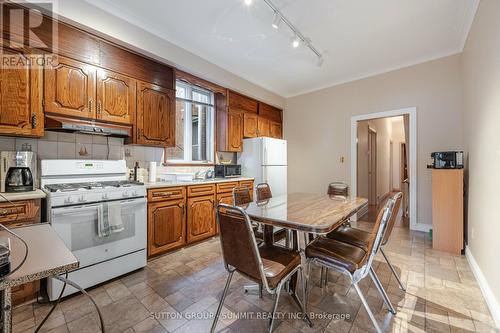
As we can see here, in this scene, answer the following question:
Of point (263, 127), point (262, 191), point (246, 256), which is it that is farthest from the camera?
point (263, 127)

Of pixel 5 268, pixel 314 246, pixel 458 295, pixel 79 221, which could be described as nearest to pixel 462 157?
pixel 458 295

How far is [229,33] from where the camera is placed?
9.30ft

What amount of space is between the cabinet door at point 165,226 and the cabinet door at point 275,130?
2.86m

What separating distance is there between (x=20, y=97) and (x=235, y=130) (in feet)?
9.19

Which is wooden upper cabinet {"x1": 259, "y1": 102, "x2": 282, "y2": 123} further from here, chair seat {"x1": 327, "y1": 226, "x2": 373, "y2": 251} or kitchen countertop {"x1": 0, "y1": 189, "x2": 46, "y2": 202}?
kitchen countertop {"x1": 0, "y1": 189, "x2": 46, "y2": 202}

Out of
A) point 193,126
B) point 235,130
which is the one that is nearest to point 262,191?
point 235,130

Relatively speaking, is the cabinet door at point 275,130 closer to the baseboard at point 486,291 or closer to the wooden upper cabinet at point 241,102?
the wooden upper cabinet at point 241,102

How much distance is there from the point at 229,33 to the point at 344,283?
312 centimetres

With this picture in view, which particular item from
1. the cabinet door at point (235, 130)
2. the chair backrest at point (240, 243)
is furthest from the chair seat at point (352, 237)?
the cabinet door at point (235, 130)

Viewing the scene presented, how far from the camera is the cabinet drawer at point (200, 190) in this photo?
2.99 m

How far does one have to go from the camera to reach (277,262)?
1519 mm

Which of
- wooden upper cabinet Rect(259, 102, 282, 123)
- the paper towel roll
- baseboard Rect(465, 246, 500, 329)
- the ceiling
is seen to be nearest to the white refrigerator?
wooden upper cabinet Rect(259, 102, 282, 123)

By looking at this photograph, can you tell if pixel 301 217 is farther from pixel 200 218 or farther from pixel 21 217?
pixel 21 217

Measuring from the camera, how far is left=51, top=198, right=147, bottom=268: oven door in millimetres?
1877
